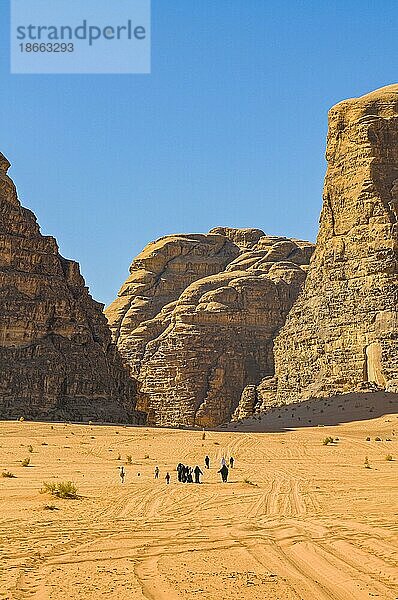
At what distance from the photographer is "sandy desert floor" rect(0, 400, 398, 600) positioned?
9.69m

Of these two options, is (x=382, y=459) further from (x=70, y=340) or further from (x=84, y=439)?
(x=70, y=340)

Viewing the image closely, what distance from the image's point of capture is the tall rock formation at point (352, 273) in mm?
57062

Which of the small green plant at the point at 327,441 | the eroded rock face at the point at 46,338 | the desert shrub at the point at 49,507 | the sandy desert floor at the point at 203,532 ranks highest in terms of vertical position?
the eroded rock face at the point at 46,338

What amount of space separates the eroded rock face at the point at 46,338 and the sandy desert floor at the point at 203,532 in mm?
22348

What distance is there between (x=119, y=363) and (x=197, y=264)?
5368 centimetres

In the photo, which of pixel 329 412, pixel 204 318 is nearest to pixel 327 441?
pixel 329 412

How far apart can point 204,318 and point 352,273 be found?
36.6m

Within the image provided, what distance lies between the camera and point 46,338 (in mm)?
55312

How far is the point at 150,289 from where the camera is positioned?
114875 millimetres

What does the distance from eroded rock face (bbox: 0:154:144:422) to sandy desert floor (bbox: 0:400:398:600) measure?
2235cm

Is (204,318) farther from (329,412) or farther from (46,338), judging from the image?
(329,412)

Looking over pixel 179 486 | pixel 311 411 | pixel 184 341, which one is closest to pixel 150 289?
pixel 184 341

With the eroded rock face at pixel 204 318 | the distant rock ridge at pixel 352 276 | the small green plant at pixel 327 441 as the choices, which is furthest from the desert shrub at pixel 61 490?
the eroded rock face at pixel 204 318

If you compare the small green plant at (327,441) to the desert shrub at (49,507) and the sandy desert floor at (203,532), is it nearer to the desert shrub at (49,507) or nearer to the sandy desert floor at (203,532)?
the sandy desert floor at (203,532)
